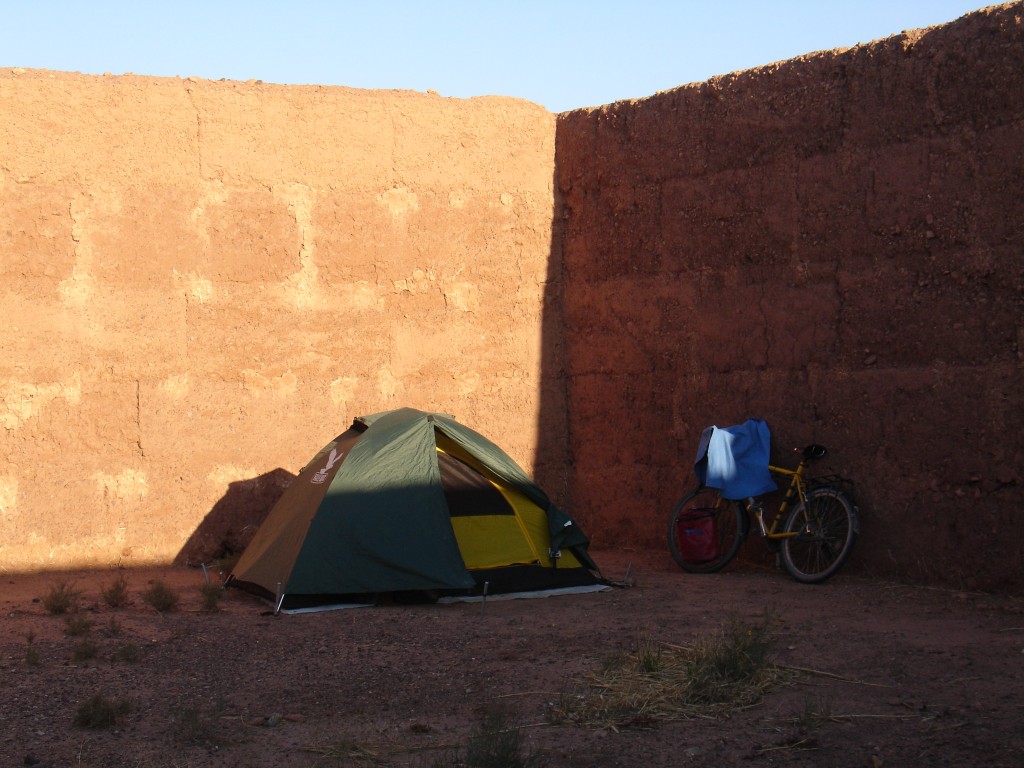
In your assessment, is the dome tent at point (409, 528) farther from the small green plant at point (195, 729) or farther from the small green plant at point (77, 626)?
the small green plant at point (195, 729)

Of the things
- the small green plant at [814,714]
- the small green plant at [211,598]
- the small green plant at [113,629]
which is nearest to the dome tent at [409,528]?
the small green plant at [211,598]

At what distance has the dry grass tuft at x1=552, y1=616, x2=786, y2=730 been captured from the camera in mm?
4062

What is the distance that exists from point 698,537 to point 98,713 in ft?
15.1

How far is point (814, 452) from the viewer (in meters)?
7.03

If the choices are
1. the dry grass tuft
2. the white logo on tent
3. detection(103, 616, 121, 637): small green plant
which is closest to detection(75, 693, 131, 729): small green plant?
detection(103, 616, 121, 637): small green plant

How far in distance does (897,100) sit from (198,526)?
562cm

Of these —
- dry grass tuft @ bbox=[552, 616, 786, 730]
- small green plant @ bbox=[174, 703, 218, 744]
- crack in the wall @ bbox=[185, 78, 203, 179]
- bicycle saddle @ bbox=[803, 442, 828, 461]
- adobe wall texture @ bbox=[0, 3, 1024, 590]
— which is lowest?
small green plant @ bbox=[174, 703, 218, 744]

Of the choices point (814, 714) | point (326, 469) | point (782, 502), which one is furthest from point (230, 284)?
point (814, 714)

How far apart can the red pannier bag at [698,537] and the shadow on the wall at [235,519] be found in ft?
9.64

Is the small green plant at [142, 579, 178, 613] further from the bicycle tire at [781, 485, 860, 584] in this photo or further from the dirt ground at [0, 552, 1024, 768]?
the bicycle tire at [781, 485, 860, 584]

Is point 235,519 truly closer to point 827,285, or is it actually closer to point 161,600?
point 161,600

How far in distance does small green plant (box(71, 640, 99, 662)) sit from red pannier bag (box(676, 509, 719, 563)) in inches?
161

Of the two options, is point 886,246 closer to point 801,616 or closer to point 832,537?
point 832,537

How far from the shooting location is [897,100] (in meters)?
6.77
